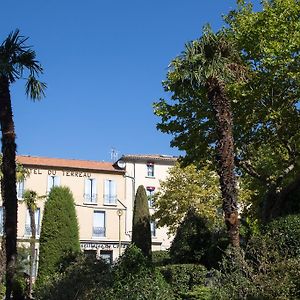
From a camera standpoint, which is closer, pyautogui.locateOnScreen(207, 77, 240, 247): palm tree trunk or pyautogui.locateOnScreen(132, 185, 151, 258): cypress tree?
pyautogui.locateOnScreen(207, 77, 240, 247): palm tree trunk

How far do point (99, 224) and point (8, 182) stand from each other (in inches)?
1498

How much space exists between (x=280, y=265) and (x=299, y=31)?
387 inches

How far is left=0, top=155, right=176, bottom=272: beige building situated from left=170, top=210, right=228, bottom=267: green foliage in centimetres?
2858

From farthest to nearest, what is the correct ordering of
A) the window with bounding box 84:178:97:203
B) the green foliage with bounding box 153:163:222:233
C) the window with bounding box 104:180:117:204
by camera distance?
the window with bounding box 104:180:117:204 → the window with bounding box 84:178:97:203 → the green foliage with bounding box 153:163:222:233

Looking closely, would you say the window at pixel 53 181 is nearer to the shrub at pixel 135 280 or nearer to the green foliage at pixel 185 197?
the green foliage at pixel 185 197

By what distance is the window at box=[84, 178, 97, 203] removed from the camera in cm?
5138

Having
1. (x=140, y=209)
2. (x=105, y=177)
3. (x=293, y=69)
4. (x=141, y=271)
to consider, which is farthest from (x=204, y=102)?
(x=105, y=177)

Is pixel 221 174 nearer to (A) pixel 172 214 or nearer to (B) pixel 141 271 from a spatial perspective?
(B) pixel 141 271

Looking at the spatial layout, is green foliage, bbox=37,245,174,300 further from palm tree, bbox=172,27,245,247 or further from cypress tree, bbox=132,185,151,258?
cypress tree, bbox=132,185,151,258

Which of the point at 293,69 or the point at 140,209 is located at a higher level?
the point at 293,69

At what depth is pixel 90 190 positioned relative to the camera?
51.6m

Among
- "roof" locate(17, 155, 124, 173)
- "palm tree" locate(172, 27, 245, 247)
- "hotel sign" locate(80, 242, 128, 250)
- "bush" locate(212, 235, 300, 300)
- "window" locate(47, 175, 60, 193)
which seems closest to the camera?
"bush" locate(212, 235, 300, 300)

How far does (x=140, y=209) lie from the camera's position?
27078mm

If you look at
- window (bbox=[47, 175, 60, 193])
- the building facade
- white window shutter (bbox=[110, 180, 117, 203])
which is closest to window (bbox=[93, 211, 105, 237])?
white window shutter (bbox=[110, 180, 117, 203])
